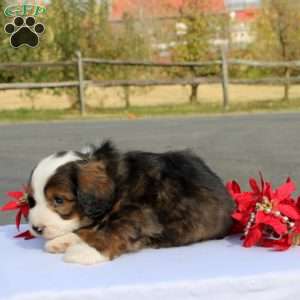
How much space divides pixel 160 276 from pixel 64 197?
452mm

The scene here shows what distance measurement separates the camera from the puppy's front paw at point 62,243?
2.48 meters

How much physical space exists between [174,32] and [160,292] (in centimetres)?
2380

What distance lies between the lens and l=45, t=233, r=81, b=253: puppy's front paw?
248 cm

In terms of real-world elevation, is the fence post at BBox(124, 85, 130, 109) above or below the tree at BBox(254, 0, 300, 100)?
below

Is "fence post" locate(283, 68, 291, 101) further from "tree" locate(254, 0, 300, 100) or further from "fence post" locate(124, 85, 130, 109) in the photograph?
"fence post" locate(124, 85, 130, 109)

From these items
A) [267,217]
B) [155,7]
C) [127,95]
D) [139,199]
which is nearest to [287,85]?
[127,95]

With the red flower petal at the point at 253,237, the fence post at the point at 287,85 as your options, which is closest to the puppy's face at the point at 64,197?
the red flower petal at the point at 253,237

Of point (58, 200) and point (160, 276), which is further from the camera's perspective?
point (58, 200)

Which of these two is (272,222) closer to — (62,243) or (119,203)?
(119,203)

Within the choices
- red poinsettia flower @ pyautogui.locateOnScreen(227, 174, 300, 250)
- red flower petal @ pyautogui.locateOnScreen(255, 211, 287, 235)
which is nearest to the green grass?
red poinsettia flower @ pyautogui.locateOnScreen(227, 174, 300, 250)

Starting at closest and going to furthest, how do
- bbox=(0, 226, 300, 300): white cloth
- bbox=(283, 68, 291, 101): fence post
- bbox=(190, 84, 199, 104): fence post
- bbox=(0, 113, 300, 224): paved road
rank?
bbox=(0, 226, 300, 300): white cloth, bbox=(0, 113, 300, 224): paved road, bbox=(283, 68, 291, 101): fence post, bbox=(190, 84, 199, 104): fence post

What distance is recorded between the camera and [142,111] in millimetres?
19562

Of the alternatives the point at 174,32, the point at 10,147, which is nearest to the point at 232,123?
the point at 10,147

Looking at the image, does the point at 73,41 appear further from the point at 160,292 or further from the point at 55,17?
the point at 160,292
